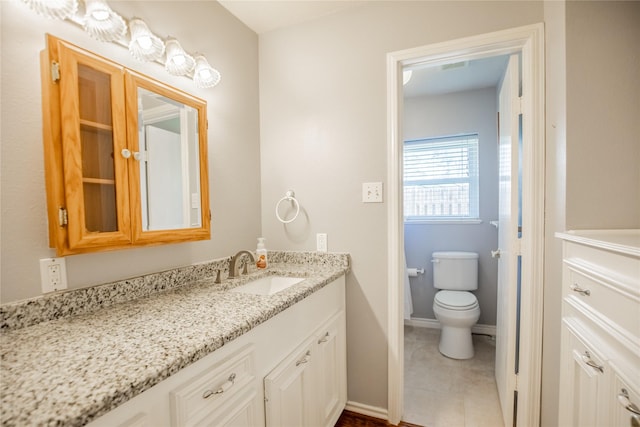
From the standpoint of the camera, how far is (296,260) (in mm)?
1865

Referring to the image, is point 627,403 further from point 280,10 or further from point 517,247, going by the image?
point 280,10

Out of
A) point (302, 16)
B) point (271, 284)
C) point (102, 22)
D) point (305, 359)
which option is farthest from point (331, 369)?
point (302, 16)

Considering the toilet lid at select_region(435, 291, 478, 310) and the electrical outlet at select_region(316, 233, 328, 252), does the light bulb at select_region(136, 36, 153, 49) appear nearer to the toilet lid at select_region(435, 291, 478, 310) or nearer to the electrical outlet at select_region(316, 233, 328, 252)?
the electrical outlet at select_region(316, 233, 328, 252)

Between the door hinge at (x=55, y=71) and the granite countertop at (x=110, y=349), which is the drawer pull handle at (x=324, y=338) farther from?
the door hinge at (x=55, y=71)

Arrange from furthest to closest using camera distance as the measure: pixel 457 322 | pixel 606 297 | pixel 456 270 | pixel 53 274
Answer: pixel 456 270
pixel 457 322
pixel 53 274
pixel 606 297

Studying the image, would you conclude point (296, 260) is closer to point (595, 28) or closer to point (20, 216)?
point (20, 216)

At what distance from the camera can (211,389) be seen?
79 centimetres

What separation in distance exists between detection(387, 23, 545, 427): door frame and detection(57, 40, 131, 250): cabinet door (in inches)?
49.8

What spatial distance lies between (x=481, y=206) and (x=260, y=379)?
2.53 m

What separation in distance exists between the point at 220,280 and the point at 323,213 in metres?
0.72

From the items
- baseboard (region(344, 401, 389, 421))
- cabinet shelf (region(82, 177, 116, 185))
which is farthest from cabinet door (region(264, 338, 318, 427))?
cabinet shelf (region(82, 177, 116, 185))

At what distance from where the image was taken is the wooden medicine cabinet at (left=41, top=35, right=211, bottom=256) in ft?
2.95

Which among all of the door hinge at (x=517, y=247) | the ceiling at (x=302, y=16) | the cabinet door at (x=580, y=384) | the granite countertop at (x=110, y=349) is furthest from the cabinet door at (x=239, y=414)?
the ceiling at (x=302, y=16)

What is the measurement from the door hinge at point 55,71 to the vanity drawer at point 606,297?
5.53 ft
